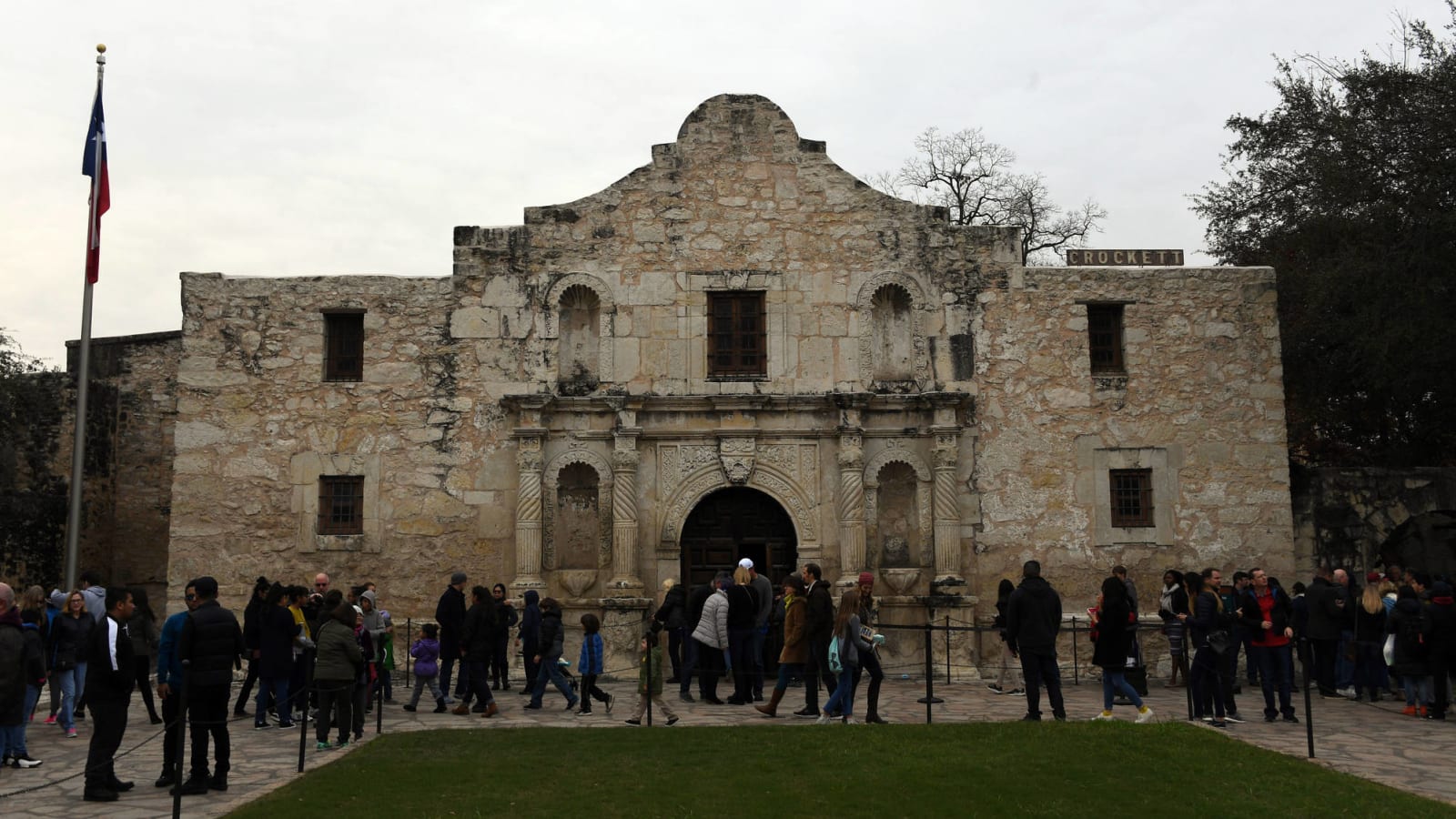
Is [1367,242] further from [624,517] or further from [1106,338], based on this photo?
[624,517]

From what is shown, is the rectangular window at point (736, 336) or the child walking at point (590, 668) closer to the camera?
the child walking at point (590, 668)

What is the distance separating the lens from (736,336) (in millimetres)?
18141

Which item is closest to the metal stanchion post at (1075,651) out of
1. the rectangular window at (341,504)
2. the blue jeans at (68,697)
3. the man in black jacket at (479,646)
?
the man in black jacket at (479,646)

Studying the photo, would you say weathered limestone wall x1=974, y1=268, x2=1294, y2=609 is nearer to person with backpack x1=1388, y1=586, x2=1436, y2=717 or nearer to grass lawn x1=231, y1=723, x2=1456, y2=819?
person with backpack x1=1388, y1=586, x2=1436, y2=717

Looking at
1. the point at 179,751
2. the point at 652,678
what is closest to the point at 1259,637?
the point at 652,678

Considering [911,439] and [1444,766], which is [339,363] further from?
[1444,766]

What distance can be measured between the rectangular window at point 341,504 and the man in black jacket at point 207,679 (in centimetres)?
794

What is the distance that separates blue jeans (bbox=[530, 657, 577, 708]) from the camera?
13766 millimetres

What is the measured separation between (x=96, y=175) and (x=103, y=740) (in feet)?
32.8

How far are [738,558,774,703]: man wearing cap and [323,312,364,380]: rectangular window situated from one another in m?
6.91

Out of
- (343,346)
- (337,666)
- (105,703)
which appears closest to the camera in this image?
(105,703)

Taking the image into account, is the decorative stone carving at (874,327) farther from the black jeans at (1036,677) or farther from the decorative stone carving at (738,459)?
the black jeans at (1036,677)

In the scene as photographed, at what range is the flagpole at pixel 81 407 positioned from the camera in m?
15.4

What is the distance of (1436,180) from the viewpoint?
17.8 metres
